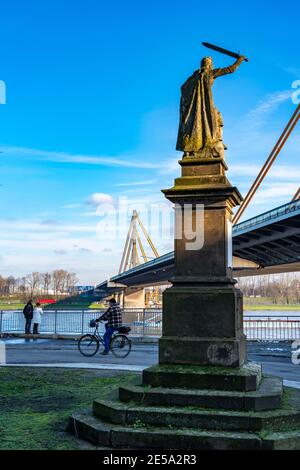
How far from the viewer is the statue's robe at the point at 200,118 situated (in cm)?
774

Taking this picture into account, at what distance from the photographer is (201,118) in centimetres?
780

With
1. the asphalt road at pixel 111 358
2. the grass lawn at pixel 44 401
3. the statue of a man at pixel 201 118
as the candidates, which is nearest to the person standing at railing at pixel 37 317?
the asphalt road at pixel 111 358

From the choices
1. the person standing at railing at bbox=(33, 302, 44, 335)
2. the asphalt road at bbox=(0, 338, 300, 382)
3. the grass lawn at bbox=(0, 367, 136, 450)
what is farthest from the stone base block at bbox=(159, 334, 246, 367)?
the person standing at railing at bbox=(33, 302, 44, 335)

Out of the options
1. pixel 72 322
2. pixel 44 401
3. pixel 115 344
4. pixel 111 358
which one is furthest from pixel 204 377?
pixel 72 322

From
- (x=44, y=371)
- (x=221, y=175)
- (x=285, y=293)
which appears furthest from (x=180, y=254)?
(x=285, y=293)

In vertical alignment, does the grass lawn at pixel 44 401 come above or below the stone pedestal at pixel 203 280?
below

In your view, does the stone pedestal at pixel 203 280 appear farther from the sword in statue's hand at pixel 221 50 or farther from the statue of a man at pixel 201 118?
the sword in statue's hand at pixel 221 50

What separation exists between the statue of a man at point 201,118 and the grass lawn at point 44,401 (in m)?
3.54

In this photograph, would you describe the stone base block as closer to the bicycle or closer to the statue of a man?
the statue of a man

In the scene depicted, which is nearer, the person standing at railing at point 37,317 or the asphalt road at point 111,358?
the asphalt road at point 111,358

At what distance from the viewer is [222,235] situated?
7.27 m

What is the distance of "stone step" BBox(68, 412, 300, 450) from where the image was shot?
530 centimetres

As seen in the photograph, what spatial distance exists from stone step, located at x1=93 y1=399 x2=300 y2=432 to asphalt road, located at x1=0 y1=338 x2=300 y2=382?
5.88 meters
